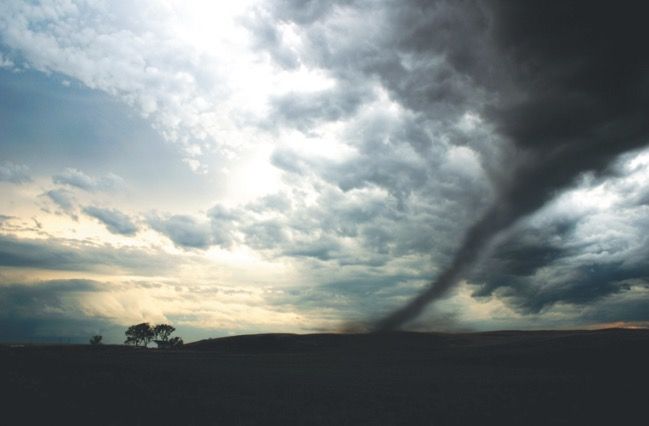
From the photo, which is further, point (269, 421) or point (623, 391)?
point (623, 391)

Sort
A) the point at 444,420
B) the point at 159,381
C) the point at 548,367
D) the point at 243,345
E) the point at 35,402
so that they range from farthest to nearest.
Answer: the point at 243,345, the point at 548,367, the point at 159,381, the point at 35,402, the point at 444,420

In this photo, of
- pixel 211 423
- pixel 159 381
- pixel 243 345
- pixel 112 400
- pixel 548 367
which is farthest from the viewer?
pixel 243 345

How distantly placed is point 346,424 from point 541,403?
1283 centimetres

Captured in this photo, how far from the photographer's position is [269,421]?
18281 mm

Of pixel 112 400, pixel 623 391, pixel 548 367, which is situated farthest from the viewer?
pixel 548 367

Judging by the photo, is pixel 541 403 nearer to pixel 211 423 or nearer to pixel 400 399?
pixel 400 399

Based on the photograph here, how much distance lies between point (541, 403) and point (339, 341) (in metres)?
113

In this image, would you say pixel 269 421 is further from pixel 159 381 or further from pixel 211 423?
pixel 159 381

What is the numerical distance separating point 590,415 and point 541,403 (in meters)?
4.04

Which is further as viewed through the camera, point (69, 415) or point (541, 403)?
point (541, 403)

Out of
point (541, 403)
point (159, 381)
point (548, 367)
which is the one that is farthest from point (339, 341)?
point (541, 403)

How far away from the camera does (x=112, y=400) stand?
23.0m

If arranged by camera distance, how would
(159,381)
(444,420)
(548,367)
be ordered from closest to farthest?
(444,420) → (159,381) → (548,367)

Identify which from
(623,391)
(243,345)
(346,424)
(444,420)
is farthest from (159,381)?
(243,345)
